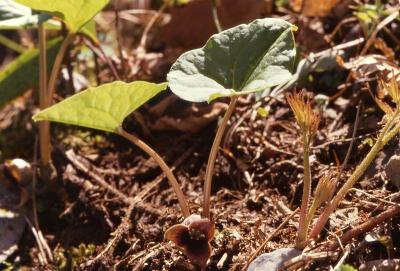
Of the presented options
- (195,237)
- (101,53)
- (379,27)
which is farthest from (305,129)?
(101,53)

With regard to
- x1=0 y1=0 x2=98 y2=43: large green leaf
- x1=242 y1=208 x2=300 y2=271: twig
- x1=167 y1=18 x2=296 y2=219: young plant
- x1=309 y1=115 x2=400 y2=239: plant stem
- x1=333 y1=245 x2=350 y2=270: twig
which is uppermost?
x1=0 y1=0 x2=98 y2=43: large green leaf

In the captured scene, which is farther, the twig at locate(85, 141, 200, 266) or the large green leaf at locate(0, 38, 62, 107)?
the large green leaf at locate(0, 38, 62, 107)

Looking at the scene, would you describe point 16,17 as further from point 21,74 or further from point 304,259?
point 304,259

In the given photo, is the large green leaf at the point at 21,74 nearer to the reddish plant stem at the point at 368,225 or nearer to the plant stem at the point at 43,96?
the plant stem at the point at 43,96

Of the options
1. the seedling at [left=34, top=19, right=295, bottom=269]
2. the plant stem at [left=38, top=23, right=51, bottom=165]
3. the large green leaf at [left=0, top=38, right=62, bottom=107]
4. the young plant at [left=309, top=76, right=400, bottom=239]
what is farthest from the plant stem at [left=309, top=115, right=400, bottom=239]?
the large green leaf at [left=0, top=38, right=62, bottom=107]

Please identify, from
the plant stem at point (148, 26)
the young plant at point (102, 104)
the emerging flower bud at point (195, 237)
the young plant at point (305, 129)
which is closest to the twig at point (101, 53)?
the plant stem at point (148, 26)

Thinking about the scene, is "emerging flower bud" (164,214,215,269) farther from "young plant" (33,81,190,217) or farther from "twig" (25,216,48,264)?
"twig" (25,216,48,264)

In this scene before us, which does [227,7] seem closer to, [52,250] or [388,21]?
[388,21]
